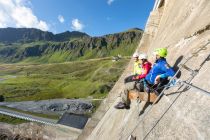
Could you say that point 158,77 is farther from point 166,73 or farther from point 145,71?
point 145,71

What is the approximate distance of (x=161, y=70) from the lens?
1213 centimetres

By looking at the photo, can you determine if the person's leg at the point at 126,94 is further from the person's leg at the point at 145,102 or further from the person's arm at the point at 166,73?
the person's arm at the point at 166,73

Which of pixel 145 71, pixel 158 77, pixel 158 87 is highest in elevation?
pixel 158 77

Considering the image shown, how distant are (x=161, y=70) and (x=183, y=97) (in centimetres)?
229

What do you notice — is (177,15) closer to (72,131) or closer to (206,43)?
(206,43)

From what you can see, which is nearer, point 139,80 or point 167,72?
point 167,72

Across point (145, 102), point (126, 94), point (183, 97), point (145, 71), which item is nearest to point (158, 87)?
point (145, 102)

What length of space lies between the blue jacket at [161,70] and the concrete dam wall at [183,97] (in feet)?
1.46

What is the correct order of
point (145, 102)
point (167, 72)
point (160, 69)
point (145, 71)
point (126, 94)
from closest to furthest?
point (167, 72) < point (160, 69) < point (145, 102) < point (145, 71) < point (126, 94)

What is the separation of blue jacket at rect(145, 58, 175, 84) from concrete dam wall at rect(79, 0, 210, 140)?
1.46ft

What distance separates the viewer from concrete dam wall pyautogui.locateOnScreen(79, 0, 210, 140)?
8.77 m

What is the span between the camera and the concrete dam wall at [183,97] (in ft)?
28.8

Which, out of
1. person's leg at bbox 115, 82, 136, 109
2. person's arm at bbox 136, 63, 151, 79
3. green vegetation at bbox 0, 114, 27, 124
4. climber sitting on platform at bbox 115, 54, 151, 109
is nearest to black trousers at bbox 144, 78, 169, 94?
climber sitting on platform at bbox 115, 54, 151, 109

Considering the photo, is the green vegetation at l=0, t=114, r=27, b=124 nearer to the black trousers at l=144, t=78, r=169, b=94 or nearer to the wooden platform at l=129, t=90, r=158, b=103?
the wooden platform at l=129, t=90, r=158, b=103
